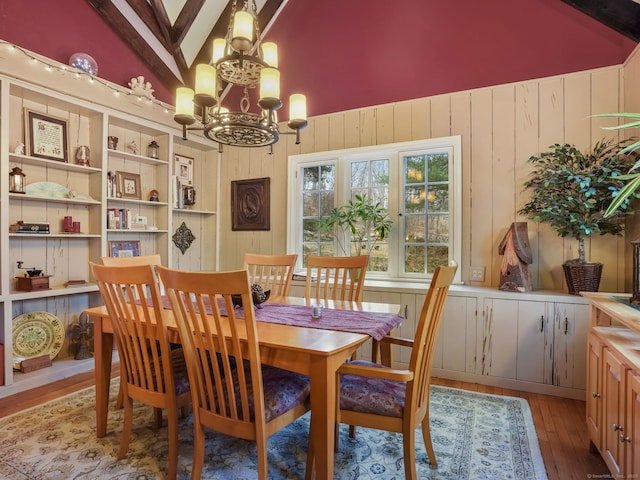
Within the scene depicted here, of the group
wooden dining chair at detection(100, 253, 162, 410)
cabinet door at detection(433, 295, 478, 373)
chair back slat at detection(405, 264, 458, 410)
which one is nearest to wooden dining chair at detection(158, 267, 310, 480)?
chair back slat at detection(405, 264, 458, 410)

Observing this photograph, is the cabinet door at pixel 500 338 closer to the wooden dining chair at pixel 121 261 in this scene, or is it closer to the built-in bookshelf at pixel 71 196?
the wooden dining chair at pixel 121 261

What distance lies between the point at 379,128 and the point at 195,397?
2.97m

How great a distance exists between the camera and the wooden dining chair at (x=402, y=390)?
1434mm

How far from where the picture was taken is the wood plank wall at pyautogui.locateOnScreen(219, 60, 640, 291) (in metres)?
2.75

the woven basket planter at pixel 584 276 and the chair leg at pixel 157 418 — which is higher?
the woven basket planter at pixel 584 276

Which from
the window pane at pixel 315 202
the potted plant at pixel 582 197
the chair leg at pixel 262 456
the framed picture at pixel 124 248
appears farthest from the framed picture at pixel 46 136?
the potted plant at pixel 582 197

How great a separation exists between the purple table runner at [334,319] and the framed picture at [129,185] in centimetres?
202

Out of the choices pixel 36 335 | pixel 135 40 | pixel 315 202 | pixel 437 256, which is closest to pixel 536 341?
pixel 437 256

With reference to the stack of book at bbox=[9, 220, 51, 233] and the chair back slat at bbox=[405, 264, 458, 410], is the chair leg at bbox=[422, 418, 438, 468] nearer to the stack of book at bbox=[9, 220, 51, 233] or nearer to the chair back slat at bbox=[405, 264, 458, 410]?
the chair back slat at bbox=[405, 264, 458, 410]

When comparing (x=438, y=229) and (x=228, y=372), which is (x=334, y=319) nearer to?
(x=228, y=372)

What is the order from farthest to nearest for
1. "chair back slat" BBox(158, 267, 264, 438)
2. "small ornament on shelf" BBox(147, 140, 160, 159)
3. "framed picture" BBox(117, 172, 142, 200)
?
"small ornament on shelf" BBox(147, 140, 160, 159), "framed picture" BBox(117, 172, 142, 200), "chair back slat" BBox(158, 267, 264, 438)

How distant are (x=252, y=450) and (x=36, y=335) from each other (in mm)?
2278

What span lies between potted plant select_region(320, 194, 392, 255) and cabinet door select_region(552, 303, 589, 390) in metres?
1.51

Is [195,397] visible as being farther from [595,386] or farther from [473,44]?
[473,44]
